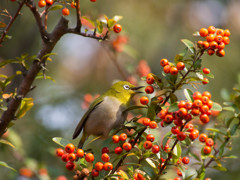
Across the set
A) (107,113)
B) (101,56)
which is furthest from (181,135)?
(101,56)

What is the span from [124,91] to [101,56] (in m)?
5.91

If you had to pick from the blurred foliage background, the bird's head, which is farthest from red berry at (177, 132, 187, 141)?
the blurred foliage background

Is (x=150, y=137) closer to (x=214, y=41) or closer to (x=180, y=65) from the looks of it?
(x=180, y=65)

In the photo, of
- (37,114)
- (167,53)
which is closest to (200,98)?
(37,114)

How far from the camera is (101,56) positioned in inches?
399

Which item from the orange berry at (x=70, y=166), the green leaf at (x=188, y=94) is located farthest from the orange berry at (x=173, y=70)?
the orange berry at (x=70, y=166)

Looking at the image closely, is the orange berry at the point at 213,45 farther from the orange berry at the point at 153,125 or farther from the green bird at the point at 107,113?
the green bird at the point at 107,113

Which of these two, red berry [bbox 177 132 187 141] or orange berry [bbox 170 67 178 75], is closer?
red berry [bbox 177 132 187 141]

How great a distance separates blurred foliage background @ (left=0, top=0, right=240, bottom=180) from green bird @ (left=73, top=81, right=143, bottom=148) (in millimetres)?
955

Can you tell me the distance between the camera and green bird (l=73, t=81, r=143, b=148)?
4055 mm

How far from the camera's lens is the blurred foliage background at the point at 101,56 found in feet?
19.7

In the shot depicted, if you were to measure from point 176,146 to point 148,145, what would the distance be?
29 cm

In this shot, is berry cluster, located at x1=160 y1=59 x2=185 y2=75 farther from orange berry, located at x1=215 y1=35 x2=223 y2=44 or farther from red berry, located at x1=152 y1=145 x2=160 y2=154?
red berry, located at x1=152 y1=145 x2=160 y2=154

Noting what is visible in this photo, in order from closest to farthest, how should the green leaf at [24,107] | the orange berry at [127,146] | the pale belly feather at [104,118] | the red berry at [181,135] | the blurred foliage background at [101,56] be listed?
the red berry at [181,135], the orange berry at [127,146], the green leaf at [24,107], the pale belly feather at [104,118], the blurred foliage background at [101,56]
